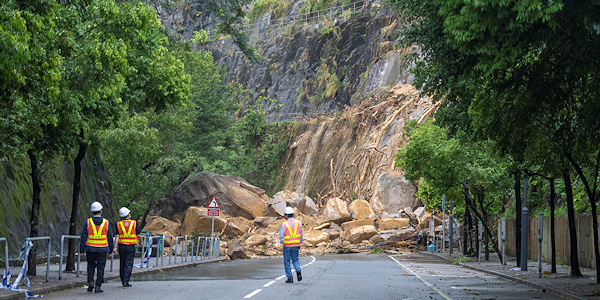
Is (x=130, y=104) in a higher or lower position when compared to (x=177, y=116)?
lower

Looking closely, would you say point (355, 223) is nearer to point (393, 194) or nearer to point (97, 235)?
point (393, 194)

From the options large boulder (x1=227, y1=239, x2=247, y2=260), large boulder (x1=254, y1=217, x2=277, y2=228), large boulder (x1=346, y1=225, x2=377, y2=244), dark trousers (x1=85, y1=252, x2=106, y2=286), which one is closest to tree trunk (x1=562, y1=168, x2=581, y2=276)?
dark trousers (x1=85, y1=252, x2=106, y2=286)

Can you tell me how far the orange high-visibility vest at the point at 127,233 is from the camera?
548 inches

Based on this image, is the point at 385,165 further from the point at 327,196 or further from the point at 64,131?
the point at 64,131

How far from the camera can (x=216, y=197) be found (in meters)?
49.0

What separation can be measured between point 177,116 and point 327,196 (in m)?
15.0

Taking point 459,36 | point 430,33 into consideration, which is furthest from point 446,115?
point 459,36

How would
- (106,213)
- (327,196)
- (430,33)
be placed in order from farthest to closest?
(327,196) → (106,213) → (430,33)

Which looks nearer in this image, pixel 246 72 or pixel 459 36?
pixel 459 36

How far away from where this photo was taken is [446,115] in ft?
55.7

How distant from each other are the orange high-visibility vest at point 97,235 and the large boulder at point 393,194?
37705 mm

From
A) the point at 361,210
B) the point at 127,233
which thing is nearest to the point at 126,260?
the point at 127,233

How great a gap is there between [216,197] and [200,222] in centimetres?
604

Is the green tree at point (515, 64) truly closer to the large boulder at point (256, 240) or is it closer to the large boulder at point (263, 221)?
the large boulder at point (256, 240)
